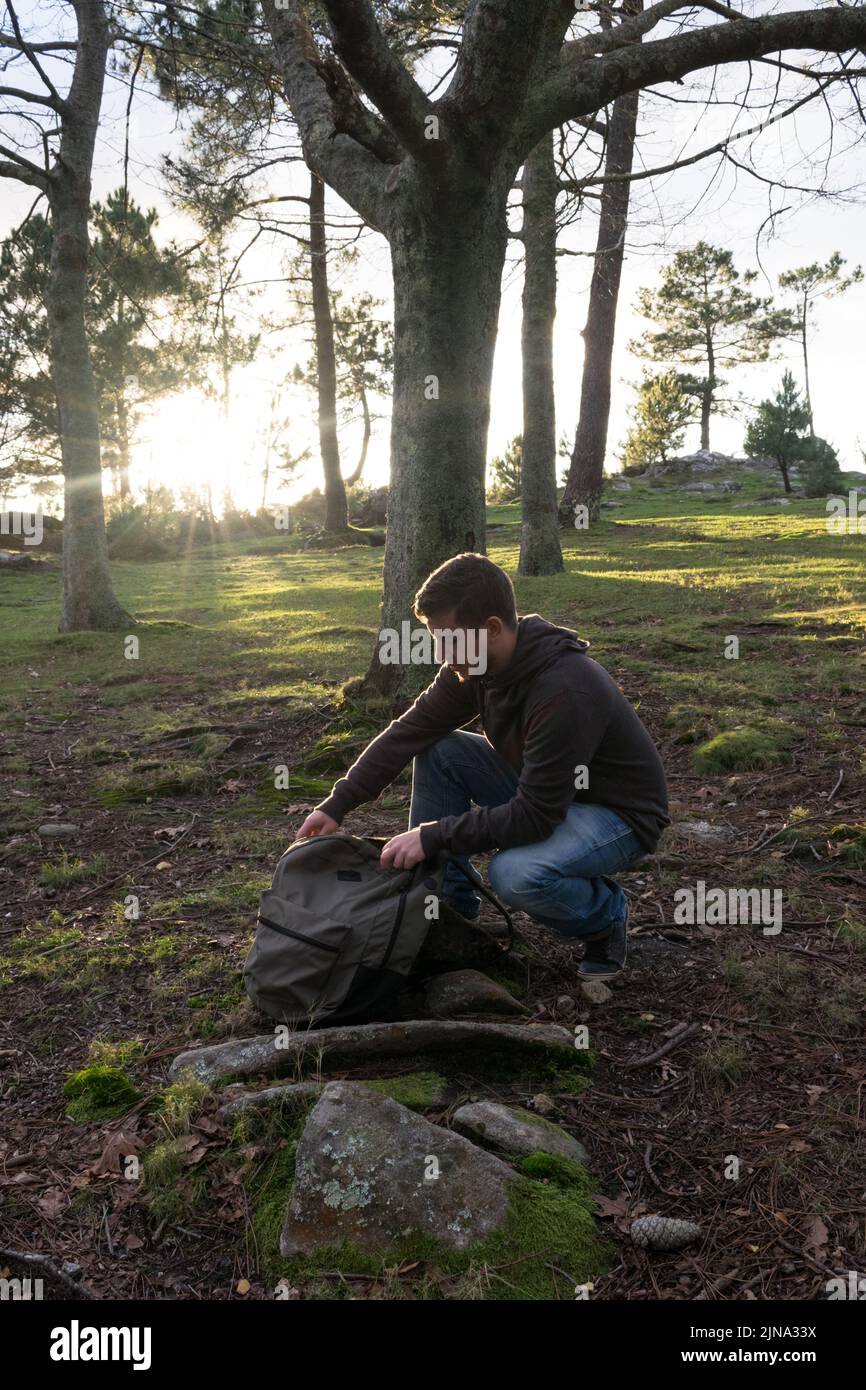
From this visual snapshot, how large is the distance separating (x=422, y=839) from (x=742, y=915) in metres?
1.70

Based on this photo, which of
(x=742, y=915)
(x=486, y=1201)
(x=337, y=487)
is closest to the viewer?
(x=486, y=1201)

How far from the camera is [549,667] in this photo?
355 centimetres

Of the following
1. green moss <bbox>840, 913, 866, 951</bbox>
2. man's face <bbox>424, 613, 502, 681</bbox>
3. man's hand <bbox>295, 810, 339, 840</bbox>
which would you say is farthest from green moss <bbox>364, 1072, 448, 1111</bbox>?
green moss <bbox>840, 913, 866, 951</bbox>

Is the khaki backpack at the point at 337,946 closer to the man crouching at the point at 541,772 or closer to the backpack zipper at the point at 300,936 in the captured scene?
the backpack zipper at the point at 300,936

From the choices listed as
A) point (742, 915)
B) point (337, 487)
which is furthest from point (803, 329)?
point (742, 915)

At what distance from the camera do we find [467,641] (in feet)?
11.7

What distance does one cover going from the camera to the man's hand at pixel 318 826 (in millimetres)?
3867

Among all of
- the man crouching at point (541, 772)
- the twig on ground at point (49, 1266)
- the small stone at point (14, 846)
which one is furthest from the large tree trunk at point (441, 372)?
the twig on ground at point (49, 1266)

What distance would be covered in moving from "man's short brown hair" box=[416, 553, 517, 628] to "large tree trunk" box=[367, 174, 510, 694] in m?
2.88

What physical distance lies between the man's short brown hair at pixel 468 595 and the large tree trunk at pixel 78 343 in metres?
10.7

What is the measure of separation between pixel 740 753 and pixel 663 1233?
13.5 feet

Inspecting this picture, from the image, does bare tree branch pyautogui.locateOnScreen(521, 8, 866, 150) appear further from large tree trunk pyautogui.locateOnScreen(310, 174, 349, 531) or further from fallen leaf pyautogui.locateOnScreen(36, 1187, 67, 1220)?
large tree trunk pyautogui.locateOnScreen(310, 174, 349, 531)
